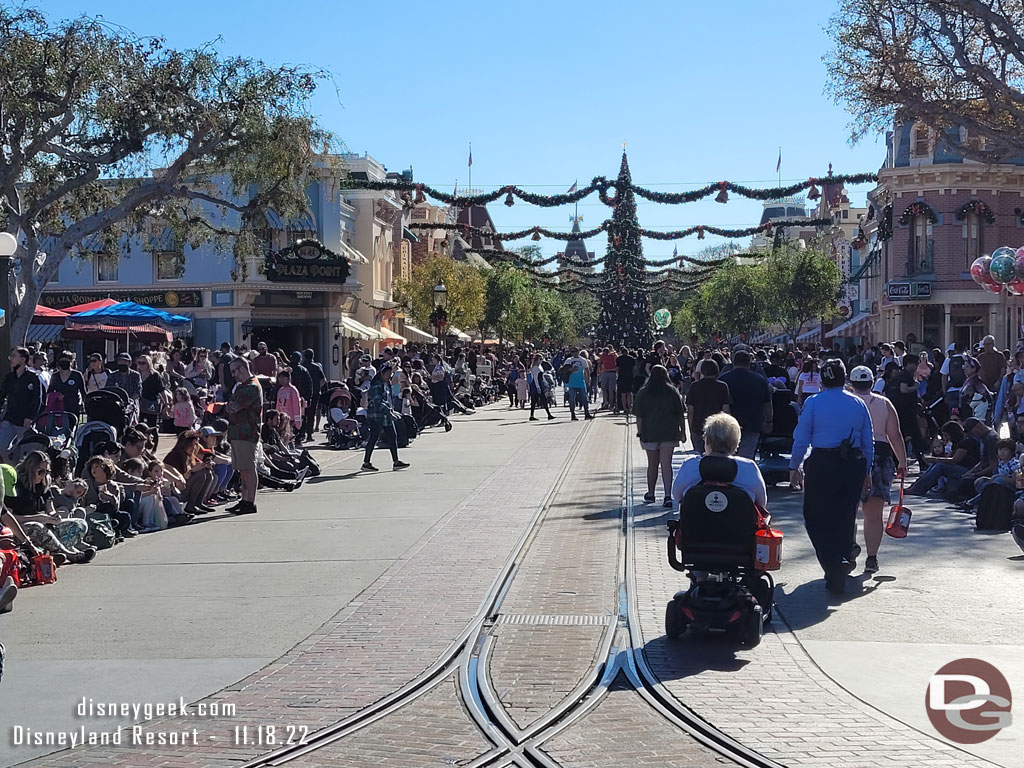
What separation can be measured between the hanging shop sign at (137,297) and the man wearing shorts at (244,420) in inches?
1326

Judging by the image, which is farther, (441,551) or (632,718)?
(441,551)

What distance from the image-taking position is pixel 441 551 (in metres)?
10.9

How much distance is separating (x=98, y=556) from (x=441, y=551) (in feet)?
10.1

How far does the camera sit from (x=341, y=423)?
22.8 metres

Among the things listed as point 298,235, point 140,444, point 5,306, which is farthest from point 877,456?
point 298,235

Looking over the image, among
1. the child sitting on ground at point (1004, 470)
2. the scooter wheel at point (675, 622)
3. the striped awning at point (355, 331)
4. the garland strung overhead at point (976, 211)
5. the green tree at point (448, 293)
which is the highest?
the garland strung overhead at point (976, 211)

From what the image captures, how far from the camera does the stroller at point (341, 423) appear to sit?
74.6 ft

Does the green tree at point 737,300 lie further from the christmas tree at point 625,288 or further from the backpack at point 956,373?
the backpack at point 956,373

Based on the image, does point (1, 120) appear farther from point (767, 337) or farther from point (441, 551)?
point (767, 337)

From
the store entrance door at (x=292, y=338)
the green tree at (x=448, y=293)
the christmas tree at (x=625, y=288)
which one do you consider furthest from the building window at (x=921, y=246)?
the store entrance door at (x=292, y=338)

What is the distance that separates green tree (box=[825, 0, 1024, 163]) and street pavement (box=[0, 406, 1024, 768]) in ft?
35.3

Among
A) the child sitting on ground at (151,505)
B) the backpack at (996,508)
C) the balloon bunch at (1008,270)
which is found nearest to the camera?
the backpack at (996,508)

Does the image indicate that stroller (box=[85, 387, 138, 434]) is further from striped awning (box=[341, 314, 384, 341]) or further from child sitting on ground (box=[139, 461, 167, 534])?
striped awning (box=[341, 314, 384, 341])

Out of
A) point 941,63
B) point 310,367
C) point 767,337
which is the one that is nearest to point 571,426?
point 310,367
